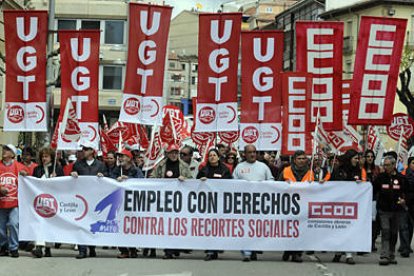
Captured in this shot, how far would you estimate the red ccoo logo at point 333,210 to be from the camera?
41.4 ft

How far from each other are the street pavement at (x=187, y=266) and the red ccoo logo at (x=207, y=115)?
366 centimetres

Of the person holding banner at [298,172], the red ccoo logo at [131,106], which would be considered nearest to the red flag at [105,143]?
the red ccoo logo at [131,106]

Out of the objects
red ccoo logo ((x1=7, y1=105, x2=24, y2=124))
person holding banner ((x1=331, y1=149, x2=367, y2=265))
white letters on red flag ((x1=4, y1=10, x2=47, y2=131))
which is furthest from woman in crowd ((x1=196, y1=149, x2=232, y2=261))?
red ccoo logo ((x1=7, y1=105, x2=24, y2=124))

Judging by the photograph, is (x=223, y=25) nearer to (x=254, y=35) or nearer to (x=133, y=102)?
(x=254, y=35)

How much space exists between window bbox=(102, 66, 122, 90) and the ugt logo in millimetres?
34665

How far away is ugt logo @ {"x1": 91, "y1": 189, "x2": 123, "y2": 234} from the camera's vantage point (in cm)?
1268

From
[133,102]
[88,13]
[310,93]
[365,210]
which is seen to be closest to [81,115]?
[133,102]

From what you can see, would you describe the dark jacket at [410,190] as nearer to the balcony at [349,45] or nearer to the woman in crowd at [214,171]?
the woman in crowd at [214,171]

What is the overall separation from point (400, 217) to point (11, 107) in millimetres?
7756

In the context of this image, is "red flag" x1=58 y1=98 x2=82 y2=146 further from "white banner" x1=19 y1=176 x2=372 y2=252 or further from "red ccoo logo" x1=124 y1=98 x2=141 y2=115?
"red ccoo logo" x1=124 y1=98 x2=141 y2=115

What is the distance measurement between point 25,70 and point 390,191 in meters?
7.54

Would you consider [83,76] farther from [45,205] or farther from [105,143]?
[105,143]

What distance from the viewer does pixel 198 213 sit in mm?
12695

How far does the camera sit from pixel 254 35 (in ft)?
53.7
